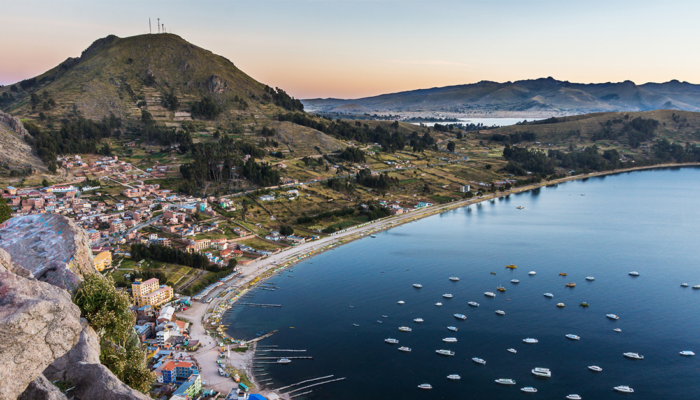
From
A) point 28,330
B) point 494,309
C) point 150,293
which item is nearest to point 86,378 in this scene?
point 28,330

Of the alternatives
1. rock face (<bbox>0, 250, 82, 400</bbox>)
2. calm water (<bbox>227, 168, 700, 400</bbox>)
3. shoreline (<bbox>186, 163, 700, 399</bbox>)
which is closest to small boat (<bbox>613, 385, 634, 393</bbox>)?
calm water (<bbox>227, 168, 700, 400</bbox>)

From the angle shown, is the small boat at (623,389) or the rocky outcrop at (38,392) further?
the small boat at (623,389)

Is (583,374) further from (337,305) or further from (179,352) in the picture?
(179,352)

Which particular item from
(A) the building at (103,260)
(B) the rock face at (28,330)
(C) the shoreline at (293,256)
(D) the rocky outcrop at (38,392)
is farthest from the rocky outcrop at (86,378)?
(A) the building at (103,260)

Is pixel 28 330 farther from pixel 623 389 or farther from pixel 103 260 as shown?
pixel 103 260

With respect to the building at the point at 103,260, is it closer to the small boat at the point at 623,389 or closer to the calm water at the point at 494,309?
the calm water at the point at 494,309

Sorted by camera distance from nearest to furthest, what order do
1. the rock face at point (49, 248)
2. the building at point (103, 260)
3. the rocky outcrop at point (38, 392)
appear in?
1. the rocky outcrop at point (38, 392)
2. the rock face at point (49, 248)
3. the building at point (103, 260)
